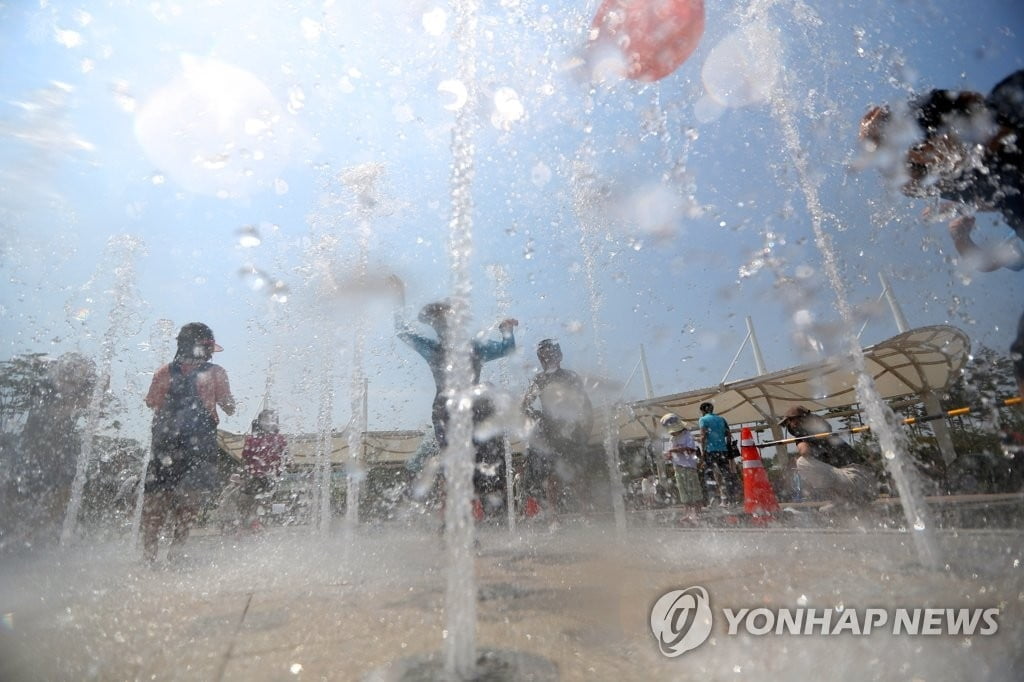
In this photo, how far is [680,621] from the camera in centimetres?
145

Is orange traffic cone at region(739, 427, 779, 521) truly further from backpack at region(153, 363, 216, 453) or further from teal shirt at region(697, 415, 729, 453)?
backpack at region(153, 363, 216, 453)

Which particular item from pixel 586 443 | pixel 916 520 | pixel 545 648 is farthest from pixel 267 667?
pixel 586 443

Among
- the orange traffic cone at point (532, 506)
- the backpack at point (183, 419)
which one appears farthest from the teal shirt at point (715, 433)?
the backpack at point (183, 419)

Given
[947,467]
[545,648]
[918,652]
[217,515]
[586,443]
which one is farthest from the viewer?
[217,515]

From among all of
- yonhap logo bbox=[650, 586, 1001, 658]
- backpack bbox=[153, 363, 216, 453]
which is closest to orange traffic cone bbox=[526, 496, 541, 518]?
backpack bbox=[153, 363, 216, 453]

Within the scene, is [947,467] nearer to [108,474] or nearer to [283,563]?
[283,563]

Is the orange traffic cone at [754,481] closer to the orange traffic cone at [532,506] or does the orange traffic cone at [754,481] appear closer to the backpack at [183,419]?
the orange traffic cone at [532,506]

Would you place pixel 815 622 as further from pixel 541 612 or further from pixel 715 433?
pixel 715 433

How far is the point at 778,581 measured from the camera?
1901 mm

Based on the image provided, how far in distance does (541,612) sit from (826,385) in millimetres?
10227

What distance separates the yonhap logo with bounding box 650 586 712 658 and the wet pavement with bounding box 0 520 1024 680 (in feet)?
0.10

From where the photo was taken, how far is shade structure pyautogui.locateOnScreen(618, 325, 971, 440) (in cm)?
785

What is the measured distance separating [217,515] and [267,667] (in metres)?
7.54

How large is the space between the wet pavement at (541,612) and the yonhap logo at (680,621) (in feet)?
0.10
